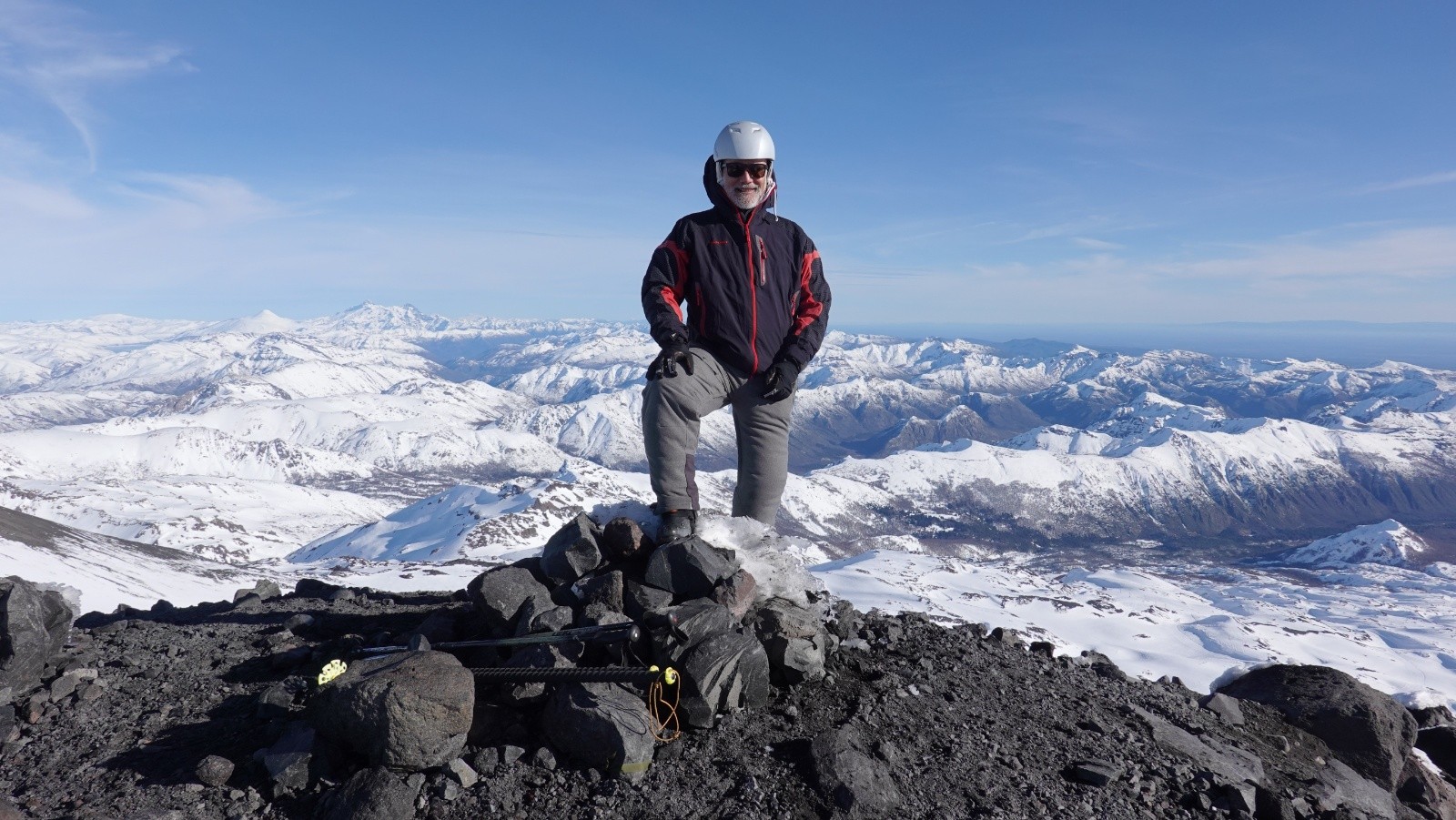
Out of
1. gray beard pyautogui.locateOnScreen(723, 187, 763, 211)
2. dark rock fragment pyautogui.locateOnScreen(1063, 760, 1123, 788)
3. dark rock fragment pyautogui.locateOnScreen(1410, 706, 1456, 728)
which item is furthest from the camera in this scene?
dark rock fragment pyautogui.locateOnScreen(1410, 706, 1456, 728)

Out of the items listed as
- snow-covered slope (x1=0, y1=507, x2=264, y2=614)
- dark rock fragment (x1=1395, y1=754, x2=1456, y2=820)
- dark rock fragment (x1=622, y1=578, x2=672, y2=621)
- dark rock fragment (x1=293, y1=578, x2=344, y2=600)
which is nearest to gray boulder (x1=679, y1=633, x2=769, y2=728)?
dark rock fragment (x1=622, y1=578, x2=672, y2=621)

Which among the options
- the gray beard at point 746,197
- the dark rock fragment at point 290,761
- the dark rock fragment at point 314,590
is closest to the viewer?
the dark rock fragment at point 290,761

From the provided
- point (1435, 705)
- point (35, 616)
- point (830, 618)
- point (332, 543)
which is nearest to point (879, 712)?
point (830, 618)

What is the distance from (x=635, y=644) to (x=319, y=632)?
168 inches

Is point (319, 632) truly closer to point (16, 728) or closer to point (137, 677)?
point (137, 677)

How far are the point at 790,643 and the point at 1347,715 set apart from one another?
7.19 meters

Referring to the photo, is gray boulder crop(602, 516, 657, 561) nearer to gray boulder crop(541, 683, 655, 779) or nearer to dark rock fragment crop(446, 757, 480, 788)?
gray boulder crop(541, 683, 655, 779)

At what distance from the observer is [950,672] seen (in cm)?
755

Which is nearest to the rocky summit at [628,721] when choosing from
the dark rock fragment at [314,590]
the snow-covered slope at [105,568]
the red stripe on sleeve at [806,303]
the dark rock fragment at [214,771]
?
the dark rock fragment at [214,771]

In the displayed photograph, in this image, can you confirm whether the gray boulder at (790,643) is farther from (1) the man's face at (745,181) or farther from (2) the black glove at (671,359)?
(1) the man's face at (745,181)

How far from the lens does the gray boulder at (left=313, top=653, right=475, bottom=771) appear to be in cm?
521

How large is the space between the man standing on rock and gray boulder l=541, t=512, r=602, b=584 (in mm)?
810

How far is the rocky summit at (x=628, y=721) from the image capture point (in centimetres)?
516

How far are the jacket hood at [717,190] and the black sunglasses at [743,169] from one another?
0.13 metres
